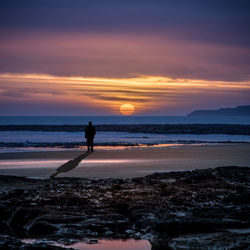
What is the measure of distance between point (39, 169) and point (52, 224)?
815 centimetres

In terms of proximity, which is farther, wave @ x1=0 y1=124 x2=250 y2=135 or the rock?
wave @ x1=0 y1=124 x2=250 y2=135

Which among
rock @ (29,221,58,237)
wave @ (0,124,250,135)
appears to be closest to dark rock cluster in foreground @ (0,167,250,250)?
rock @ (29,221,58,237)

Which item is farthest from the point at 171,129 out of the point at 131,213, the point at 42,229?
the point at 42,229

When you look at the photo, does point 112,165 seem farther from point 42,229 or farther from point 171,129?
point 171,129

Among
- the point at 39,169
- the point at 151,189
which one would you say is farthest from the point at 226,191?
the point at 39,169

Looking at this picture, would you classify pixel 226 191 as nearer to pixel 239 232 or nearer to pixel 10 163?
pixel 239 232

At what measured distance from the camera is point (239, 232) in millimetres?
6992

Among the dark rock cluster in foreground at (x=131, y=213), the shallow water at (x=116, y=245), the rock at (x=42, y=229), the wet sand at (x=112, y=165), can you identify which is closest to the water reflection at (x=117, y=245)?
the shallow water at (x=116, y=245)

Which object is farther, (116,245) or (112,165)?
(112,165)

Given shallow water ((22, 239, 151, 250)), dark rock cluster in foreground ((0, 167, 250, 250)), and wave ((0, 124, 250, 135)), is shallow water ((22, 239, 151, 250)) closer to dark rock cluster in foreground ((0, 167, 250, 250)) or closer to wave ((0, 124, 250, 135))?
dark rock cluster in foreground ((0, 167, 250, 250))

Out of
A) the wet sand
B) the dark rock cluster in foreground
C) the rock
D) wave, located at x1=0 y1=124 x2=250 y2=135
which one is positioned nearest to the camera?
the dark rock cluster in foreground

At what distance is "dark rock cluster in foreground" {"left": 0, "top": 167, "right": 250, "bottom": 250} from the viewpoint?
22.8ft

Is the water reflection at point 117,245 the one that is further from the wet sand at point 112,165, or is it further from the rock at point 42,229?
the wet sand at point 112,165

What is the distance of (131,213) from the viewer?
8.27 meters
